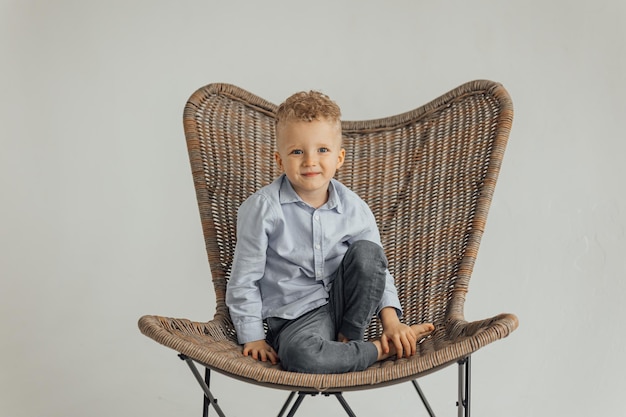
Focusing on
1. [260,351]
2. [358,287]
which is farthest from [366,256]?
[260,351]

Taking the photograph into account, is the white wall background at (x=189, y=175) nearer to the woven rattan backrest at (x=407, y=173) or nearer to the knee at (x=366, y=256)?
the woven rattan backrest at (x=407, y=173)

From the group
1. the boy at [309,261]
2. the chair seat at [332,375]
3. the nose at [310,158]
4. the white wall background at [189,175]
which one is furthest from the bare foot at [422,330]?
the white wall background at [189,175]

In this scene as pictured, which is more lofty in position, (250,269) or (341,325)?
(250,269)

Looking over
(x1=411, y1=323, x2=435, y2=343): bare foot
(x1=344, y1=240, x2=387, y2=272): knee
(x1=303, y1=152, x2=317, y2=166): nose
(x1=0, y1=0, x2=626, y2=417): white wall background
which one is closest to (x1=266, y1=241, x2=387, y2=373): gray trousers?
(x1=344, y1=240, x2=387, y2=272): knee

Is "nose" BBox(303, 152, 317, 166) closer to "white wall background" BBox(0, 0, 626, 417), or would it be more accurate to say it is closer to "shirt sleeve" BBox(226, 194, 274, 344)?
"shirt sleeve" BBox(226, 194, 274, 344)

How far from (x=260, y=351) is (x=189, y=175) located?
1.17m

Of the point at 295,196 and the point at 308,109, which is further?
the point at 295,196

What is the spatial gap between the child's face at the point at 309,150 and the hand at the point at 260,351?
37 cm

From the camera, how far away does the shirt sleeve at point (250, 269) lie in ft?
6.80

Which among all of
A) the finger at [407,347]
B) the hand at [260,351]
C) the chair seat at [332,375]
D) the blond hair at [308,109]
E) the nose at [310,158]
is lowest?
the hand at [260,351]

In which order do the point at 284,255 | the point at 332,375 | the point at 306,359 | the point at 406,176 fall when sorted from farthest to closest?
the point at 406,176, the point at 284,255, the point at 306,359, the point at 332,375

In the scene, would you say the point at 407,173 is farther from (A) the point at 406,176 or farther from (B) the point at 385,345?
(B) the point at 385,345

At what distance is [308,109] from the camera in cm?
202

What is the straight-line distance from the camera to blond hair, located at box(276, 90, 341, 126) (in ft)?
6.63
